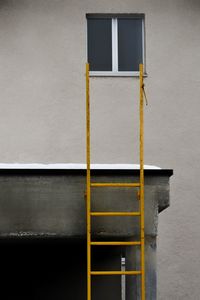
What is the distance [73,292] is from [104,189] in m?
4.39

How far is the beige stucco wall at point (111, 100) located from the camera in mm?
12305

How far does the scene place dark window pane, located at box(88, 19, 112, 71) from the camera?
13.0m

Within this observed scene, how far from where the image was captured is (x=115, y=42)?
1314 cm

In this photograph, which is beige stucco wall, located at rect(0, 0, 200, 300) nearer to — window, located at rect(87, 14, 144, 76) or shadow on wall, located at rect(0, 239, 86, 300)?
window, located at rect(87, 14, 144, 76)

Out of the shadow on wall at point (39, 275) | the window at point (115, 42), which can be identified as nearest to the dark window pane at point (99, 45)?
the window at point (115, 42)

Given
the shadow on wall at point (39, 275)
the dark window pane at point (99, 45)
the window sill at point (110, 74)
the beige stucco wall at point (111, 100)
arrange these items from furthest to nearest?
the dark window pane at point (99, 45)
the window sill at point (110, 74)
the shadow on wall at point (39, 275)
the beige stucco wall at point (111, 100)

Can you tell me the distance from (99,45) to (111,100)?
42.8 inches

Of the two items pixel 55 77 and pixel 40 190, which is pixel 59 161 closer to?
pixel 55 77

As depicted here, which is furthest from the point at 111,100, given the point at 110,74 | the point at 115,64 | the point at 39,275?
the point at 39,275

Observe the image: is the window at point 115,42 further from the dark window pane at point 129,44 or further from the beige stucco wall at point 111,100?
the beige stucco wall at point 111,100

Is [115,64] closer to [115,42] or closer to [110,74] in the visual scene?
[110,74]

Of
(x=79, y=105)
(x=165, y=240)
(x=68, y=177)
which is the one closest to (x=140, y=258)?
(x=68, y=177)


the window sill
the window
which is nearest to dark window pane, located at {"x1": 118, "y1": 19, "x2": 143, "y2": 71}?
the window

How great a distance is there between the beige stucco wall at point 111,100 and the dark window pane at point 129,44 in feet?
0.79
